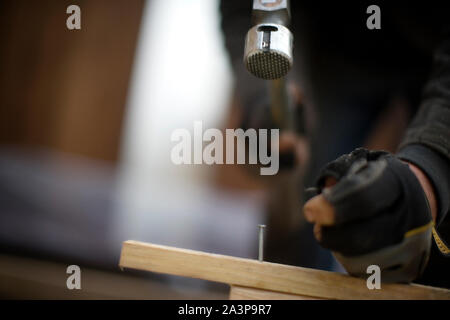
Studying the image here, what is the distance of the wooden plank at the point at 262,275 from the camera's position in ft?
1.06

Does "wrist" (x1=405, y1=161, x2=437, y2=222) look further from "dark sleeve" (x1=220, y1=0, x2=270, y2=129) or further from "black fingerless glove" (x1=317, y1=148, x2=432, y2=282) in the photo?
"dark sleeve" (x1=220, y1=0, x2=270, y2=129)

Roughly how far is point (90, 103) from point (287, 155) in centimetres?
115

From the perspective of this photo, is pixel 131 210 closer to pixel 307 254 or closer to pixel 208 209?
pixel 208 209

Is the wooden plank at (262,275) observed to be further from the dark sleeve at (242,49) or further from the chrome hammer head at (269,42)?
the dark sleeve at (242,49)

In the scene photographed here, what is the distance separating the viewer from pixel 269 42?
0.34 m

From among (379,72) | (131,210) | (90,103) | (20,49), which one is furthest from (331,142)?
(20,49)

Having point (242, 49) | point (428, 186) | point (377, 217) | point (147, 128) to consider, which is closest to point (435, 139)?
point (428, 186)

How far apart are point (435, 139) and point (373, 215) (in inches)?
9.6

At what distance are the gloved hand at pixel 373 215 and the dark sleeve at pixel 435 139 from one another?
104mm

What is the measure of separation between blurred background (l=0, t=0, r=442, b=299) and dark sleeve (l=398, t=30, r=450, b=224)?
0.37 metres

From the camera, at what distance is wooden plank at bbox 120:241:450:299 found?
1.06ft

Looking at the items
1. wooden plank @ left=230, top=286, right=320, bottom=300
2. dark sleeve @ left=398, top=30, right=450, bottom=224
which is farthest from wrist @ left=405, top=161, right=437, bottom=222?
wooden plank @ left=230, top=286, right=320, bottom=300

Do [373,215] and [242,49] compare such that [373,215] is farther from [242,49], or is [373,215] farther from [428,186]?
[242,49]

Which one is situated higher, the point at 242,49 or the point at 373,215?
the point at 242,49
